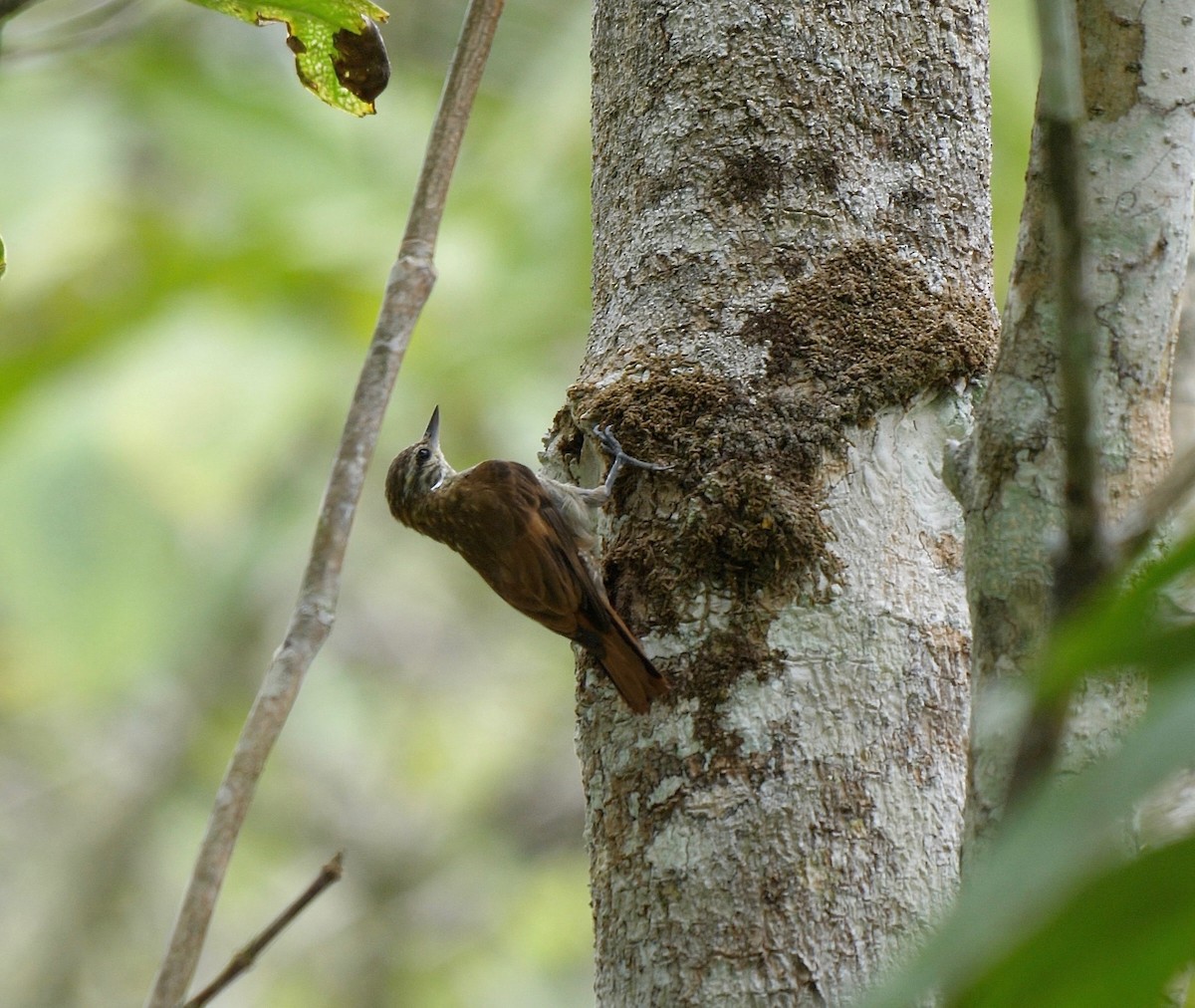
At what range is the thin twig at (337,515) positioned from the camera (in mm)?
1546

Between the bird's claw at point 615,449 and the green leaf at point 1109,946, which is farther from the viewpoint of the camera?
the bird's claw at point 615,449

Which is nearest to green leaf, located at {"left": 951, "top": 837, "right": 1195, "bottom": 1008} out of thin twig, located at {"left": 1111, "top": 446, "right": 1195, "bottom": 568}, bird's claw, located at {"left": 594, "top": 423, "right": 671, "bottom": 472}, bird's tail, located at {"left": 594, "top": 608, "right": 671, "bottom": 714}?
thin twig, located at {"left": 1111, "top": 446, "right": 1195, "bottom": 568}

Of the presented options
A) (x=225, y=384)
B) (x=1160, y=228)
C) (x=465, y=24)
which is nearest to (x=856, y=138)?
(x=465, y=24)

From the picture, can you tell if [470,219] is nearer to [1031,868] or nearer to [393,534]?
[393,534]

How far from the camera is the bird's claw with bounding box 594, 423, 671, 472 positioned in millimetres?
2088

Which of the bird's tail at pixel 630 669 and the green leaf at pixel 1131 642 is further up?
the green leaf at pixel 1131 642

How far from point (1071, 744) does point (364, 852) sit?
679 centimetres

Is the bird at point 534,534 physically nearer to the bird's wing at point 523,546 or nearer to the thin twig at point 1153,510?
the bird's wing at point 523,546

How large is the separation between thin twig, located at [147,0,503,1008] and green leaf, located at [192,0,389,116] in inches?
9.4

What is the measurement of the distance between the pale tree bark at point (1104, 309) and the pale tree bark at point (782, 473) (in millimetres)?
502

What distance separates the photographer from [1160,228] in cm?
137

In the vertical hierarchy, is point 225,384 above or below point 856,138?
below

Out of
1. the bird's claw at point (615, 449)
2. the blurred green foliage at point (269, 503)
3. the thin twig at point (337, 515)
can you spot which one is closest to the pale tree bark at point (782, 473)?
the bird's claw at point (615, 449)

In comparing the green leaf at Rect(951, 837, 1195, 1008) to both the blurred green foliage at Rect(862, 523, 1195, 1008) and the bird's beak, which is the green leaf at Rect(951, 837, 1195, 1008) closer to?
the blurred green foliage at Rect(862, 523, 1195, 1008)
